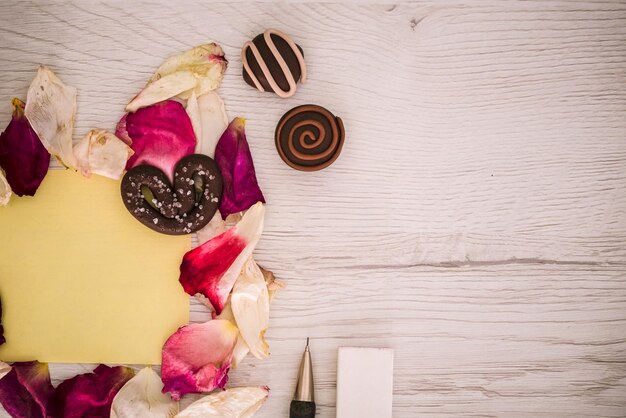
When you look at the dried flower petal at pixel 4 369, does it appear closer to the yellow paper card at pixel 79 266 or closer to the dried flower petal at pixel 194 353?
the yellow paper card at pixel 79 266

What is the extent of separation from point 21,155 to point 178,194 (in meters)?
0.18

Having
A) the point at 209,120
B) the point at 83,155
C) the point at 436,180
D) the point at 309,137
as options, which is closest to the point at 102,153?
the point at 83,155

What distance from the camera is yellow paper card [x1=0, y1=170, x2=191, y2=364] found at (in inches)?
24.7

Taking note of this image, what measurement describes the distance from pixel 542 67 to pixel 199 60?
1.29ft

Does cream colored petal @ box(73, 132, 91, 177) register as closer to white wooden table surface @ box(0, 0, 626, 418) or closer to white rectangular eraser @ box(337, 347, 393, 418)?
white wooden table surface @ box(0, 0, 626, 418)

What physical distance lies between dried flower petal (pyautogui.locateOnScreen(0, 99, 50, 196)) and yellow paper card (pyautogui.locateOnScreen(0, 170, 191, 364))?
0.6 inches

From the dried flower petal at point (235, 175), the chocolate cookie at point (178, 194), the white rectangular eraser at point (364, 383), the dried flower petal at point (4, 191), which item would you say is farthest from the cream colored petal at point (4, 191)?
the white rectangular eraser at point (364, 383)

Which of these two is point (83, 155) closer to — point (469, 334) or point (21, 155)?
point (21, 155)

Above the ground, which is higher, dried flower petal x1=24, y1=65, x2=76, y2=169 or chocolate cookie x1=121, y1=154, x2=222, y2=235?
dried flower petal x1=24, y1=65, x2=76, y2=169

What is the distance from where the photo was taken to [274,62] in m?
0.61

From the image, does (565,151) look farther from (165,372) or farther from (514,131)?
(165,372)

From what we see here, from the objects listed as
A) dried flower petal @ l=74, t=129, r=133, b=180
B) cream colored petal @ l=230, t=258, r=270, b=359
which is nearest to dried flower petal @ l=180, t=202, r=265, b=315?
cream colored petal @ l=230, t=258, r=270, b=359

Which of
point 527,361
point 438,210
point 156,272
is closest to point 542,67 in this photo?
point 438,210

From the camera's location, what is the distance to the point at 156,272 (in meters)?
0.63
